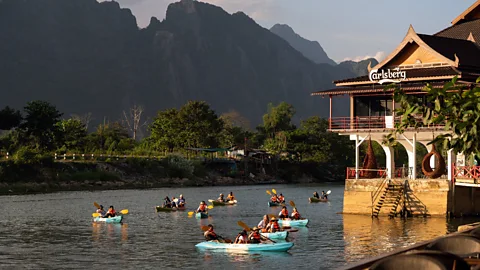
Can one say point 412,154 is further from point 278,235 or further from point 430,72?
point 278,235

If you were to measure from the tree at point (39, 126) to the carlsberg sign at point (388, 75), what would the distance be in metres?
66.7

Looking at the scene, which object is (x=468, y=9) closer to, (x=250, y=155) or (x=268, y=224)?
(x=268, y=224)

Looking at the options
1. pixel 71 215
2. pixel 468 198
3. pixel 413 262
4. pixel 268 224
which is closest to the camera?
pixel 413 262

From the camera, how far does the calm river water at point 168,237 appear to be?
40.9 m

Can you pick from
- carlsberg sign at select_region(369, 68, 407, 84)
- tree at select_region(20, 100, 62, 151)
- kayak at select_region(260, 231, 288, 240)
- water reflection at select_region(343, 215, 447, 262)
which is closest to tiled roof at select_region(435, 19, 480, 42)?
carlsberg sign at select_region(369, 68, 407, 84)

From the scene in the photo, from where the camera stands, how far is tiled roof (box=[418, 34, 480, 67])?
61191 millimetres

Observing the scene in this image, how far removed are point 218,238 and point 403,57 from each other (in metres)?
25.7

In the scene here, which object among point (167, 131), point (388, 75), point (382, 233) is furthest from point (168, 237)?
point (167, 131)

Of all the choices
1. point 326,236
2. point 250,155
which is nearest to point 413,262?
point 326,236

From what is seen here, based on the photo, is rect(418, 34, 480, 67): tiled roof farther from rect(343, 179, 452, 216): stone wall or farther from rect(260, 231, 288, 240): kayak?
rect(260, 231, 288, 240): kayak

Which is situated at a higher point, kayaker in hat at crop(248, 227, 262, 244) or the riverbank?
the riverbank

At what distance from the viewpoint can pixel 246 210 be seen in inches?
2977

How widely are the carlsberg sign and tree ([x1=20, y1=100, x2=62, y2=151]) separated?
6670 centimetres

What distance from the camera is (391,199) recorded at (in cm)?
5788
